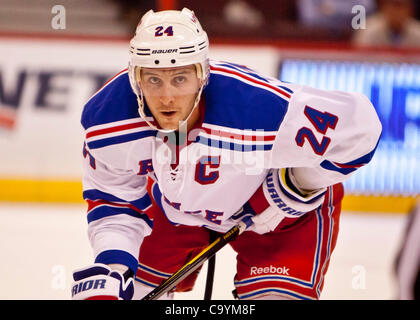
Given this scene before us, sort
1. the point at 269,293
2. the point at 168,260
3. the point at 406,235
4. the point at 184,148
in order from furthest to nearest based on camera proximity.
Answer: the point at 168,260
the point at 269,293
the point at 184,148
the point at 406,235

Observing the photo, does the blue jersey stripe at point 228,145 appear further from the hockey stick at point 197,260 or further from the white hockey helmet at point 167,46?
the hockey stick at point 197,260

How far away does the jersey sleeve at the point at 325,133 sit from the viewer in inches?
93.8

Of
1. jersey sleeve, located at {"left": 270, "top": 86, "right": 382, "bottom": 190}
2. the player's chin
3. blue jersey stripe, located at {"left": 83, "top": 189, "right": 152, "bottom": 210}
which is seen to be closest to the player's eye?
the player's chin

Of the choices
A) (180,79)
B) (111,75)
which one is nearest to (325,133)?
(180,79)

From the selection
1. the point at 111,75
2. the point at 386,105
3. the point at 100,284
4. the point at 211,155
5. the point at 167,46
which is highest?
the point at 111,75

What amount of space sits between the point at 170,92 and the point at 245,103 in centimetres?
22

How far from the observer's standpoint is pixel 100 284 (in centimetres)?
229

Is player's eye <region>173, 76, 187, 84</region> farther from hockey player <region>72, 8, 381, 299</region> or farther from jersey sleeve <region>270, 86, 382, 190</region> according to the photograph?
jersey sleeve <region>270, 86, 382, 190</region>

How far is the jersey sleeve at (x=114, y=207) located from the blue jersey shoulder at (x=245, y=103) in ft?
1.15

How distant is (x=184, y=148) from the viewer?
7.88ft

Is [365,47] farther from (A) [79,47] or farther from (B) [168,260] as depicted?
(B) [168,260]

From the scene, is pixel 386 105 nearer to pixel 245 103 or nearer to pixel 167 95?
pixel 245 103
